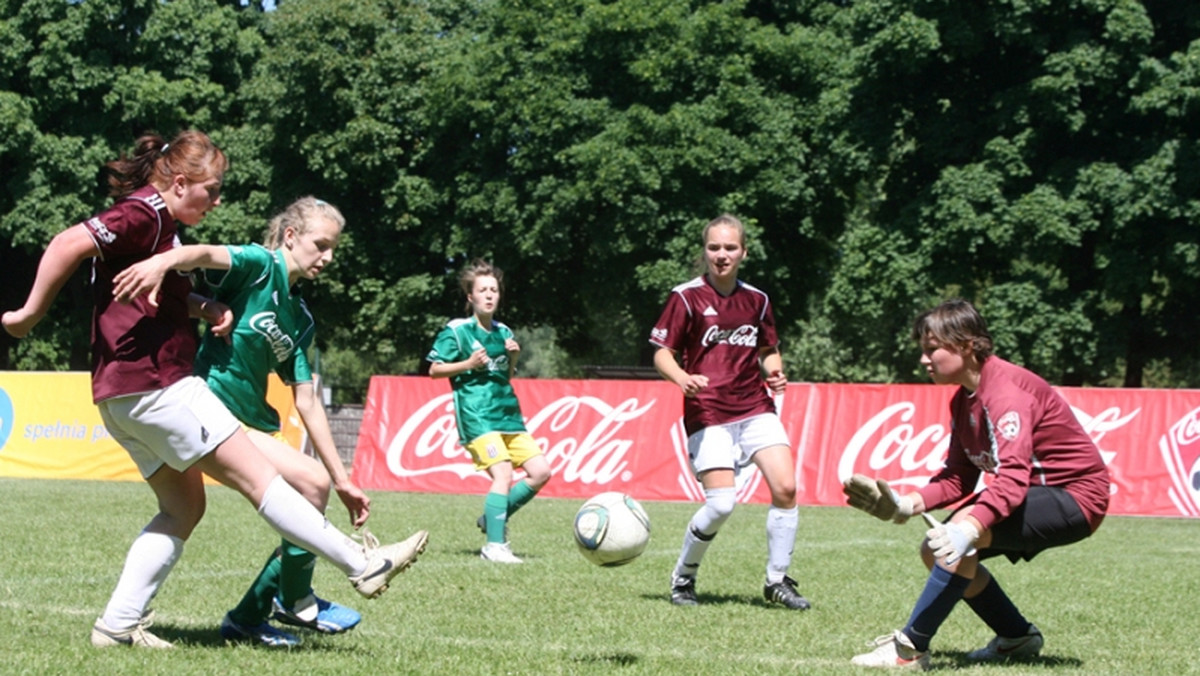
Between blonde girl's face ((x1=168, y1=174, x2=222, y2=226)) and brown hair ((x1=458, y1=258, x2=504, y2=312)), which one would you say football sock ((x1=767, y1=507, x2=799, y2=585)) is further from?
blonde girl's face ((x1=168, y1=174, x2=222, y2=226))

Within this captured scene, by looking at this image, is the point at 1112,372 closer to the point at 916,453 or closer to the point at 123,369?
the point at 916,453

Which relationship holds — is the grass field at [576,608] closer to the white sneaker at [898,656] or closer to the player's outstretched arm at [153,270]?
the white sneaker at [898,656]

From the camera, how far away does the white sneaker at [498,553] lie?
991 centimetres

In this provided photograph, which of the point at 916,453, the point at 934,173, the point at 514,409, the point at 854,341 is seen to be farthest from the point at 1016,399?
the point at 854,341

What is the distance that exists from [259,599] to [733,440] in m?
3.18

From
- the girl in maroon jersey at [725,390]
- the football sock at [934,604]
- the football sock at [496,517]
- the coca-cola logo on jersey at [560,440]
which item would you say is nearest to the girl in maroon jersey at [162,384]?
the football sock at [934,604]

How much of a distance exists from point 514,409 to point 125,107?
2780cm

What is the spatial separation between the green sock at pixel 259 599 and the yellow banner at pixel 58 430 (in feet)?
48.0

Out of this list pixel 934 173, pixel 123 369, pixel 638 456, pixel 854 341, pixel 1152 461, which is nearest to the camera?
pixel 123 369

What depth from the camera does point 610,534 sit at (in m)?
6.14

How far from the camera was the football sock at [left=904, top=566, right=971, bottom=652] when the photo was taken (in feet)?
18.2

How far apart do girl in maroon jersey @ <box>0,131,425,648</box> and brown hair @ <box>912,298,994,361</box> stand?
2.33m

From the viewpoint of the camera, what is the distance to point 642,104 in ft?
112

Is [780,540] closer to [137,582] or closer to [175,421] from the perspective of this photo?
[137,582]
